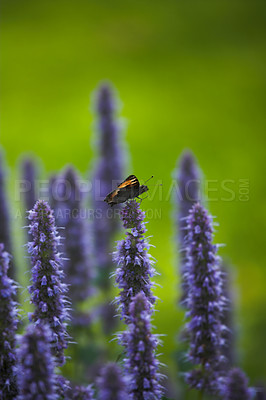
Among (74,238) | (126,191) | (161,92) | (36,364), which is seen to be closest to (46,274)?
(36,364)

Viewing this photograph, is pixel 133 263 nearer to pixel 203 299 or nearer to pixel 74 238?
pixel 203 299

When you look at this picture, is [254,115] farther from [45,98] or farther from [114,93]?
[114,93]

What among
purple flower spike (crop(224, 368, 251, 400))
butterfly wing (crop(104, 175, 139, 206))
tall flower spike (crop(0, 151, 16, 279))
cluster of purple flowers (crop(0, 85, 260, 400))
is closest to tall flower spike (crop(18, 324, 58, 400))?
cluster of purple flowers (crop(0, 85, 260, 400))

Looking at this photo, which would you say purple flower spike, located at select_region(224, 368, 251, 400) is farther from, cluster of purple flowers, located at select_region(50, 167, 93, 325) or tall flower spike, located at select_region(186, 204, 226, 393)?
cluster of purple flowers, located at select_region(50, 167, 93, 325)

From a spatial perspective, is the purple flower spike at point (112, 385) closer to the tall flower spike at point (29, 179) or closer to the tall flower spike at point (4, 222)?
the tall flower spike at point (4, 222)

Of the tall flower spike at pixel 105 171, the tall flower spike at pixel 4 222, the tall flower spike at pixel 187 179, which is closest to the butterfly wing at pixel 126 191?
the tall flower spike at pixel 187 179

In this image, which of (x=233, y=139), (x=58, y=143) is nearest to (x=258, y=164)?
(x=233, y=139)
